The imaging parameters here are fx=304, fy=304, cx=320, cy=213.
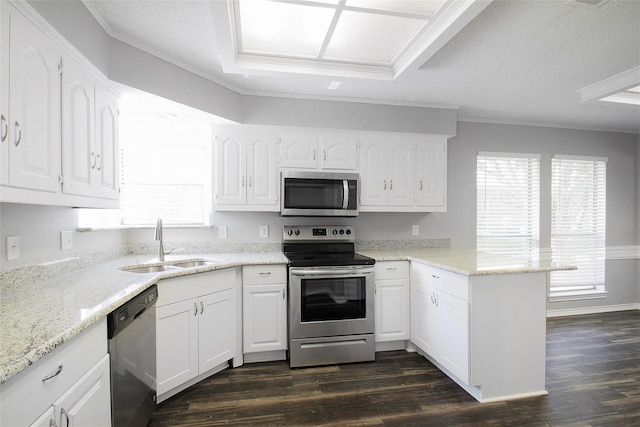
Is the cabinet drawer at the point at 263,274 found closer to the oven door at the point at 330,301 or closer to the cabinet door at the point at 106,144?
the oven door at the point at 330,301

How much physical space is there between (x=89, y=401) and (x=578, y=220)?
5.28 meters

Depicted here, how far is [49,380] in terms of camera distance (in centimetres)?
98

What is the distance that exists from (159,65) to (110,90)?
0.40 metres

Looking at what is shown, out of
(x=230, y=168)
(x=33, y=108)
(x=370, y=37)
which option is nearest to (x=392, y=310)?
(x=230, y=168)

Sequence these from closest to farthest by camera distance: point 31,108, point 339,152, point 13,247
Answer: point 31,108 → point 13,247 → point 339,152

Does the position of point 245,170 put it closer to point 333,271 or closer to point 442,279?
point 333,271

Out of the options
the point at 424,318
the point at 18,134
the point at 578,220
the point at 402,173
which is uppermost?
the point at 402,173

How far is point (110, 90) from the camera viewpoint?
2086mm

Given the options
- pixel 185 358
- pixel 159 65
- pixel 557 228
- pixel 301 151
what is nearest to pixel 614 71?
pixel 557 228

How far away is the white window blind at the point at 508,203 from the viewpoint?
3791 millimetres

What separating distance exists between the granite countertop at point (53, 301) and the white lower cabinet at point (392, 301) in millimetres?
1498

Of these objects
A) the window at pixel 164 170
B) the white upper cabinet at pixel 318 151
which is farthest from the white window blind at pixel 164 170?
the white upper cabinet at pixel 318 151

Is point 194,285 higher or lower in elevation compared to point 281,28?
lower

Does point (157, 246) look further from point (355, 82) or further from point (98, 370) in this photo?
point (355, 82)
